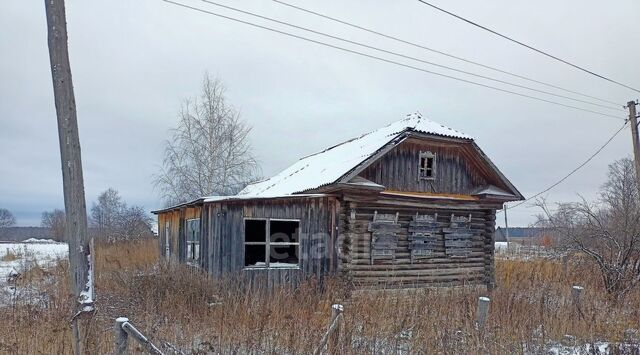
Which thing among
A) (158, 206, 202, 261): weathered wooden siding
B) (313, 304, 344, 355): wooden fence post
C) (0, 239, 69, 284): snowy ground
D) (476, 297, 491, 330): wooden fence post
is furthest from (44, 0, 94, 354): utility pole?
(158, 206, 202, 261): weathered wooden siding

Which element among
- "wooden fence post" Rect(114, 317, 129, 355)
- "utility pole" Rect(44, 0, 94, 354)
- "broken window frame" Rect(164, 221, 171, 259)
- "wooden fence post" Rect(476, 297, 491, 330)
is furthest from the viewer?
"broken window frame" Rect(164, 221, 171, 259)

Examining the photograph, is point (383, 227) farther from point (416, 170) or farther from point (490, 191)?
point (490, 191)

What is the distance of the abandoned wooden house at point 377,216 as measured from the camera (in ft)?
40.4

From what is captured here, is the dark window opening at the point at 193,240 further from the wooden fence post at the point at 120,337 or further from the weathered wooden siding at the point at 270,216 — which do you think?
the wooden fence post at the point at 120,337

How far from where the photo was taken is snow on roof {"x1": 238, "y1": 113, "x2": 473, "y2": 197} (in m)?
12.9

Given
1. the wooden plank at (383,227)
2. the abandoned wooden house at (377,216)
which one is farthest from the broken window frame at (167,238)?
the wooden plank at (383,227)

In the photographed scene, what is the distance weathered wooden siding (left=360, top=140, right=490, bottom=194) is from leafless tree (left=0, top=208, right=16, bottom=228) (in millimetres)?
91671

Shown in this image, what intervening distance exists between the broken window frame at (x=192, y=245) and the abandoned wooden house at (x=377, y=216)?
0.12ft

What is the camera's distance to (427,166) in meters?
14.5

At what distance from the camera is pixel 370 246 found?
515 inches

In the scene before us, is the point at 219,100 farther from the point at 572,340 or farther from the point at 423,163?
the point at 572,340

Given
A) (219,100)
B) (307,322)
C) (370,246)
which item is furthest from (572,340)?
(219,100)

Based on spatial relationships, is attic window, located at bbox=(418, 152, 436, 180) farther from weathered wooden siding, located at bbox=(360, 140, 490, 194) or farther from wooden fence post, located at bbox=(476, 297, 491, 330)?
wooden fence post, located at bbox=(476, 297, 491, 330)

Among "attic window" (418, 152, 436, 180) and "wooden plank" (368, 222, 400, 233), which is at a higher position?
"attic window" (418, 152, 436, 180)
